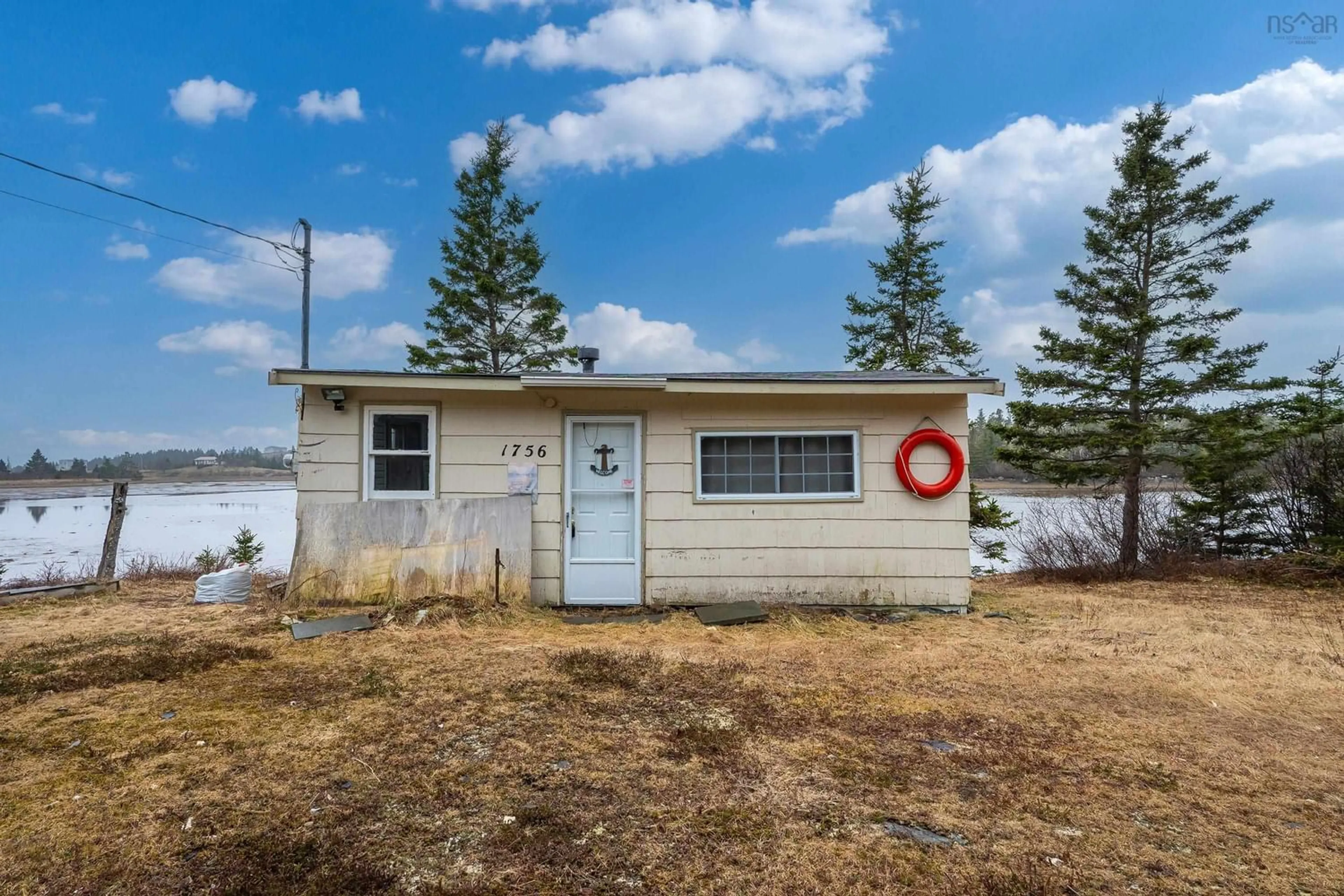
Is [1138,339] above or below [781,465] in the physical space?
above

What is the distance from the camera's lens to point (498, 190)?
53.1ft

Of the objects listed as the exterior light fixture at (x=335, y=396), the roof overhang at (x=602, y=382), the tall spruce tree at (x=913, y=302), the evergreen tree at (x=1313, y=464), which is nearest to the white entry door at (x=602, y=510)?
the roof overhang at (x=602, y=382)

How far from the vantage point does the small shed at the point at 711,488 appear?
5.68 m

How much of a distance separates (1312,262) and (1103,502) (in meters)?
4.51

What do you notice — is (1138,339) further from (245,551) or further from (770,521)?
(245,551)

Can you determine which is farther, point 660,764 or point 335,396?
point 335,396

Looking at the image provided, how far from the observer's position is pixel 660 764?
2510mm

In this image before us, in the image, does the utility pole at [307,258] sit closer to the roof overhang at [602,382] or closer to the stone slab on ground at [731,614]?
the roof overhang at [602,382]

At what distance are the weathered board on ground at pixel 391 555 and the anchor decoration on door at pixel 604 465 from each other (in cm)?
115

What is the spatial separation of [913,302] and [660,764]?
44.4 feet

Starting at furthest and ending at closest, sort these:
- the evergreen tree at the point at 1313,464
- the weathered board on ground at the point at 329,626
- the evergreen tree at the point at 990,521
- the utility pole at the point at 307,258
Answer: the evergreen tree at the point at 990,521 < the utility pole at the point at 307,258 < the evergreen tree at the point at 1313,464 < the weathered board on ground at the point at 329,626

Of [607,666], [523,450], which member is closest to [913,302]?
[523,450]

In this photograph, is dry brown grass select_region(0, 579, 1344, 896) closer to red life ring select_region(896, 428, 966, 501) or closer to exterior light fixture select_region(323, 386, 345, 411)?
red life ring select_region(896, 428, 966, 501)

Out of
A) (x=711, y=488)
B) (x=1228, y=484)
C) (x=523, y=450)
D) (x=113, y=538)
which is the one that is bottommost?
(x=113, y=538)
